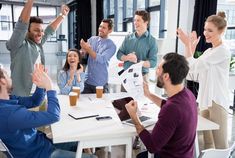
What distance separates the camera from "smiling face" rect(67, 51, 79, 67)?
2625mm

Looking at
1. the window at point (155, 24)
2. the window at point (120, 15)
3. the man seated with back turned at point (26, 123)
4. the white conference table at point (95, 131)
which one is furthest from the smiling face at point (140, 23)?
the window at point (120, 15)

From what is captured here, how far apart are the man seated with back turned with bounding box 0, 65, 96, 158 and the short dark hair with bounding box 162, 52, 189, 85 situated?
70 centimetres

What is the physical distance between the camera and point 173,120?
1.39m

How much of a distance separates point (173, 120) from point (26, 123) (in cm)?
80

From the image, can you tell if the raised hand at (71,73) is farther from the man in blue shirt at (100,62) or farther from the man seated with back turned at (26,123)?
the man seated with back turned at (26,123)

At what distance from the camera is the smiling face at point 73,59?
262cm

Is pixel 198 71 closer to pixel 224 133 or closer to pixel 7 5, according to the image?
pixel 224 133

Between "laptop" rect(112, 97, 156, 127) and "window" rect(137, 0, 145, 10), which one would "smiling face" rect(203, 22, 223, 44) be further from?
"window" rect(137, 0, 145, 10)

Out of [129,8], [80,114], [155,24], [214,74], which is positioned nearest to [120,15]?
[129,8]

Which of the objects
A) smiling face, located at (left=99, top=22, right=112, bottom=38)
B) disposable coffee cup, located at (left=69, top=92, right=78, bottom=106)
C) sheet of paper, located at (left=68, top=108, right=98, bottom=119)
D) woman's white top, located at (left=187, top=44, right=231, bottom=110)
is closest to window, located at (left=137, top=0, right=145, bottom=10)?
smiling face, located at (left=99, top=22, right=112, bottom=38)

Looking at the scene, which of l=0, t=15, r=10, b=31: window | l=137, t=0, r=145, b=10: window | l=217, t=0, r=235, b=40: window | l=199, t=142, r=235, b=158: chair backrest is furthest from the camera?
l=0, t=15, r=10, b=31: window

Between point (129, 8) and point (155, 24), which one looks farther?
point (129, 8)

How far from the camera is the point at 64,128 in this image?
1.66 metres

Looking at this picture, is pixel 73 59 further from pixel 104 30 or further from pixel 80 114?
pixel 80 114
